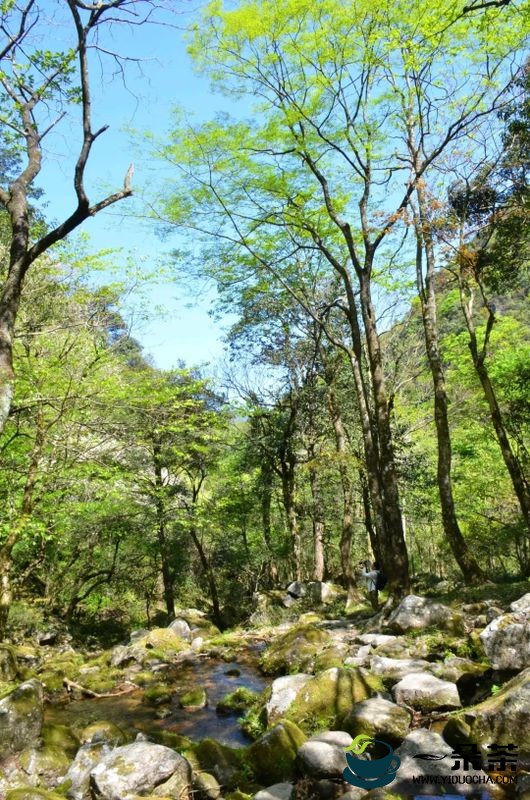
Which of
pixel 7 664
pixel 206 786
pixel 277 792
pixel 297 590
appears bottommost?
pixel 297 590

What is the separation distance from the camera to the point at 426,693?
19.1 ft

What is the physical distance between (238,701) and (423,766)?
16.1ft

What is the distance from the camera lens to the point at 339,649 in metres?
8.68

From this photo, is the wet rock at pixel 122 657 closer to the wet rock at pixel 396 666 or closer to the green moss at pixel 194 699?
the green moss at pixel 194 699

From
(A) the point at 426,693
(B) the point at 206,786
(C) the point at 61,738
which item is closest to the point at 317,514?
(A) the point at 426,693

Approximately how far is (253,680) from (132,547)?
10.7 m

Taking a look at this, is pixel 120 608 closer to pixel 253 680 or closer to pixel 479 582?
pixel 253 680

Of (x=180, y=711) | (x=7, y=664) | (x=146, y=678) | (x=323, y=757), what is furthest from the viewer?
(x=146, y=678)

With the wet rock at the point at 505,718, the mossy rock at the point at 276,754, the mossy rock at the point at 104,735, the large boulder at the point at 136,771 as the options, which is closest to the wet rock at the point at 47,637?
the mossy rock at the point at 104,735

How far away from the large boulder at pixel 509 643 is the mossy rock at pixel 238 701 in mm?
4019

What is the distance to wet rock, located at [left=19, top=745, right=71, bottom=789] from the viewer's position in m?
5.67

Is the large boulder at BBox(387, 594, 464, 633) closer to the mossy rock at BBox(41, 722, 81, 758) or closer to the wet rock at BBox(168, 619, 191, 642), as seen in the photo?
the mossy rock at BBox(41, 722, 81, 758)

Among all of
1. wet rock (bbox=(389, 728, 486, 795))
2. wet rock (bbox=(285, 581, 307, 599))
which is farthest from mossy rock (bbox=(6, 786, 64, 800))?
wet rock (bbox=(285, 581, 307, 599))

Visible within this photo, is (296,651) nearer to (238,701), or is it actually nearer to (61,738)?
(238,701)
